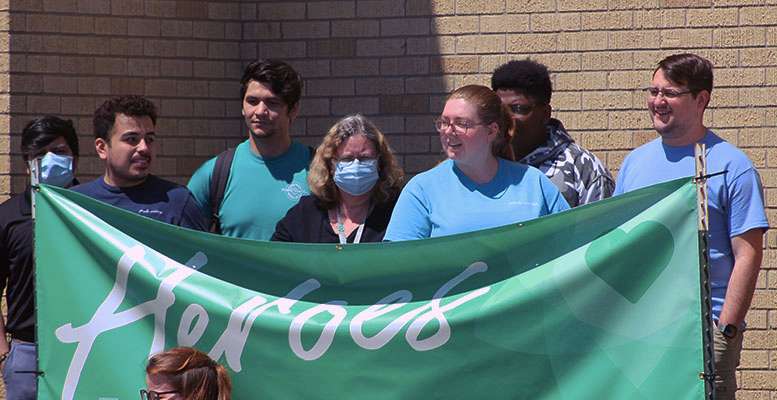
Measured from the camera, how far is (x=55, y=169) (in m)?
6.41

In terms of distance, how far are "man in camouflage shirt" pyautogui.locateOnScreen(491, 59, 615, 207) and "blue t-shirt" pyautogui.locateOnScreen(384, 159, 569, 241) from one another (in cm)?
76

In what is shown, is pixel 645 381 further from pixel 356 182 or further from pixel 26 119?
pixel 26 119

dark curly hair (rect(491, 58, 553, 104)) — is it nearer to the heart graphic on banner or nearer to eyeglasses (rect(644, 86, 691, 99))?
eyeglasses (rect(644, 86, 691, 99))

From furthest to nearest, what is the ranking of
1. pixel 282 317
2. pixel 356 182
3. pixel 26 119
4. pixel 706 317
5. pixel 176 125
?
pixel 176 125, pixel 26 119, pixel 356 182, pixel 282 317, pixel 706 317

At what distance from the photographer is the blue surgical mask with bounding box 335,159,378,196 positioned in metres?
6.02

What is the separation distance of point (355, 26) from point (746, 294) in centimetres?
360

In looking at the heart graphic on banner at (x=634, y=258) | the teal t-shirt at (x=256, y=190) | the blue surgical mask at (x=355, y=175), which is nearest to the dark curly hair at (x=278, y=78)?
the teal t-shirt at (x=256, y=190)

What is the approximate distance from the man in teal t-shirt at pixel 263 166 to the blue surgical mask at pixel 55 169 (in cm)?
60

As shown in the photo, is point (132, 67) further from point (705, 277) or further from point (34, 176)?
point (705, 277)

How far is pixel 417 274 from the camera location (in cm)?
512

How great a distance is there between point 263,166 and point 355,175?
0.83 metres

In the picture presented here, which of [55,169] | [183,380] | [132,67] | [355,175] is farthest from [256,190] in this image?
[183,380]

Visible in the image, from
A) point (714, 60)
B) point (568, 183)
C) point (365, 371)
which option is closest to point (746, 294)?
point (568, 183)

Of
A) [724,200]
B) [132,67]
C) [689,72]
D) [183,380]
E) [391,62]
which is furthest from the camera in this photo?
[391,62]
